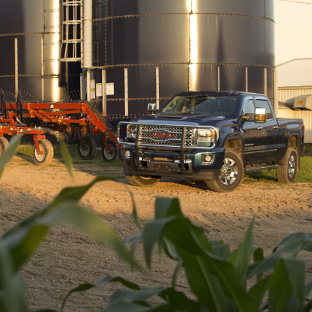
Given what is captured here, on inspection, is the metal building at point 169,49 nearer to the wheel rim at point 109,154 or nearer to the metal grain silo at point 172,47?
the metal grain silo at point 172,47

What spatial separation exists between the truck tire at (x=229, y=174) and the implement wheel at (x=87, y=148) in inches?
288

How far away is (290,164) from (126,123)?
14.2 feet

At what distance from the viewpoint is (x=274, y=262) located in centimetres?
219

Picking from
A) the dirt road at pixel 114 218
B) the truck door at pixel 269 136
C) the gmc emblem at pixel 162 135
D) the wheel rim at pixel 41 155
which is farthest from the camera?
the wheel rim at pixel 41 155

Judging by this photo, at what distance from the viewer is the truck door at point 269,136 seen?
11.6 metres

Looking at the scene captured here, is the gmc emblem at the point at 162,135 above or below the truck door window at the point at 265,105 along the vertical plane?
below

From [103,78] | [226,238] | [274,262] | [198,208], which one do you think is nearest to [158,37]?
[103,78]

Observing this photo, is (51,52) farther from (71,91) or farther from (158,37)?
(158,37)

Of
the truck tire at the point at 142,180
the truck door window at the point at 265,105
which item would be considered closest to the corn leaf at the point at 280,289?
the truck tire at the point at 142,180

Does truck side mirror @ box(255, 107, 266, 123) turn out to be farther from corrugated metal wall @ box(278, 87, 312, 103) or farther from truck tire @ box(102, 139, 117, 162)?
corrugated metal wall @ box(278, 87, 312, 103)

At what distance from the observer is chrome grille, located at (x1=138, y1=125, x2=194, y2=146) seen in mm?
9859

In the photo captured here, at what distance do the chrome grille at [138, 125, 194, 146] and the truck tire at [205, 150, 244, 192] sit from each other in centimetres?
90

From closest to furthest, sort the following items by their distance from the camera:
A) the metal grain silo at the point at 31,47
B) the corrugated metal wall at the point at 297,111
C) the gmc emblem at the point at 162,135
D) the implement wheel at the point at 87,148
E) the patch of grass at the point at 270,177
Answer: the gmc emblem at the point at 162,135
the patch of grass at the point at 270,177
the implement wheel at the point at 87,148
the metal grain silo at the point at 31,47
the corrugated metal wall at the point at 297,111

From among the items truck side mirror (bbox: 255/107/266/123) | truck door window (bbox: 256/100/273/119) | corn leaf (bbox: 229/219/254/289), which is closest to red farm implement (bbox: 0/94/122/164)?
truck door window (bbox: 256/100/273/119)
